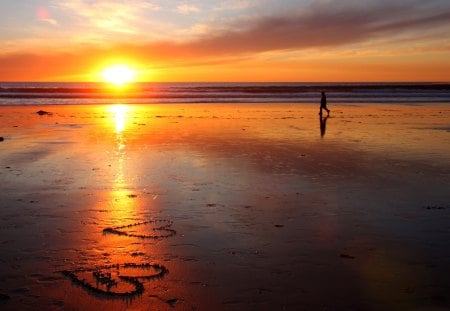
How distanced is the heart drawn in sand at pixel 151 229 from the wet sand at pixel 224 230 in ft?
0.11

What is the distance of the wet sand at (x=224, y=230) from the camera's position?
5.24m

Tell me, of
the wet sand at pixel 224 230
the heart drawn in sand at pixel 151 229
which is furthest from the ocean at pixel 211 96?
the heart drawn in sand at pixel 151 229

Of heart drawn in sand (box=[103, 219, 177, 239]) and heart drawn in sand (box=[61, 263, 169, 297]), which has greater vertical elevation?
heart drawn in sand (box=[103, 219, 177, 239])

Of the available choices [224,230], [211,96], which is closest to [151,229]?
[224,230]

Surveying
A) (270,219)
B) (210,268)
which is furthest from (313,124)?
(210,268)

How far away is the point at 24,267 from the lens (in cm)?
590

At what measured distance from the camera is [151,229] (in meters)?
7.37

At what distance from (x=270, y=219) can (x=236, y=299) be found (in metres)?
2.97

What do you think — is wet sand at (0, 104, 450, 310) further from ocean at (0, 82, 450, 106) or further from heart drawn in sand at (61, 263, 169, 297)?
ocean at (0, 82, 450, 106)

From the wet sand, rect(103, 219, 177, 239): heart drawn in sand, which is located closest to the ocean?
the wet sand

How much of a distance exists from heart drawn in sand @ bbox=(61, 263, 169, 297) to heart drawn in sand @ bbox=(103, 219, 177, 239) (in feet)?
3.65

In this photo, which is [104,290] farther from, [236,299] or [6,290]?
[236,299]

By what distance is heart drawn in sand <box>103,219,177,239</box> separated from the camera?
7.07 metres

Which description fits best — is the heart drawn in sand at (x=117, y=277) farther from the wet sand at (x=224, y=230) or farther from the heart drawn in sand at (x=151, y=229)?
the heart drawn in sand at (x=151, y=229)
